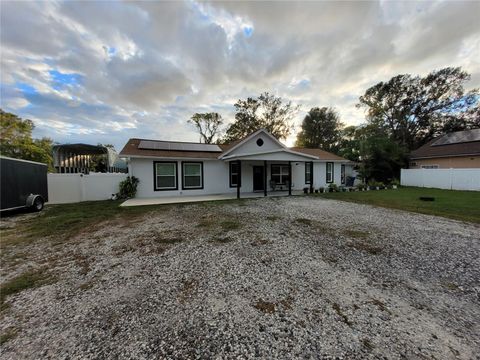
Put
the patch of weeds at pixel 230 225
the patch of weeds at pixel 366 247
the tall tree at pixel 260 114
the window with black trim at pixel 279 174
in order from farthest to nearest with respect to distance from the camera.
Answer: the tall tree at pixel 260 114 < the window with black trim at pixel 279 174 < the patch of weeds at pixel 230 225 < the patch of weeds at pixel 366 247

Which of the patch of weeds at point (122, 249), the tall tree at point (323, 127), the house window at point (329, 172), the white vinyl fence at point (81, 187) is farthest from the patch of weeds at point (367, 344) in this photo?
the tall tree at point (323, 127)

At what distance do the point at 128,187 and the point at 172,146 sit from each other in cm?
392

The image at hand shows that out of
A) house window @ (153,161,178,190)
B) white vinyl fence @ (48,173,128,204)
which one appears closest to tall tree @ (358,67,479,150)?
house window @ (153,161,178,190)

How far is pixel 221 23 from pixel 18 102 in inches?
706

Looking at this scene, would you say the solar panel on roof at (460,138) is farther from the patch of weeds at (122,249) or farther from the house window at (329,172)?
the patch of weeds at (122,249)

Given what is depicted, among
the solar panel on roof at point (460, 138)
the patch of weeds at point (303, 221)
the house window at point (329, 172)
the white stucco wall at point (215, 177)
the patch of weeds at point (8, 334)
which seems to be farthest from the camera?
the solar panel on roof at point (460, 138)

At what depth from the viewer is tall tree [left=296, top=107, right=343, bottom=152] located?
3528 centimetres

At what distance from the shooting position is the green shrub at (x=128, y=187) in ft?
38.9

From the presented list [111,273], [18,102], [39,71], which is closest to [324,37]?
[111,273]

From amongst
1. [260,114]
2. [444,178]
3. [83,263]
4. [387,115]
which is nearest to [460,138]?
[444,178]

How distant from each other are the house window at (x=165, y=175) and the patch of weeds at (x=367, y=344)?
12.0 m

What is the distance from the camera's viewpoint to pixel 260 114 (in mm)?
30922

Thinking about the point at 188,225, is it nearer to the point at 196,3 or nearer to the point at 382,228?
the point at 382,228

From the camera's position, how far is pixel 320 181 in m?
17.3
